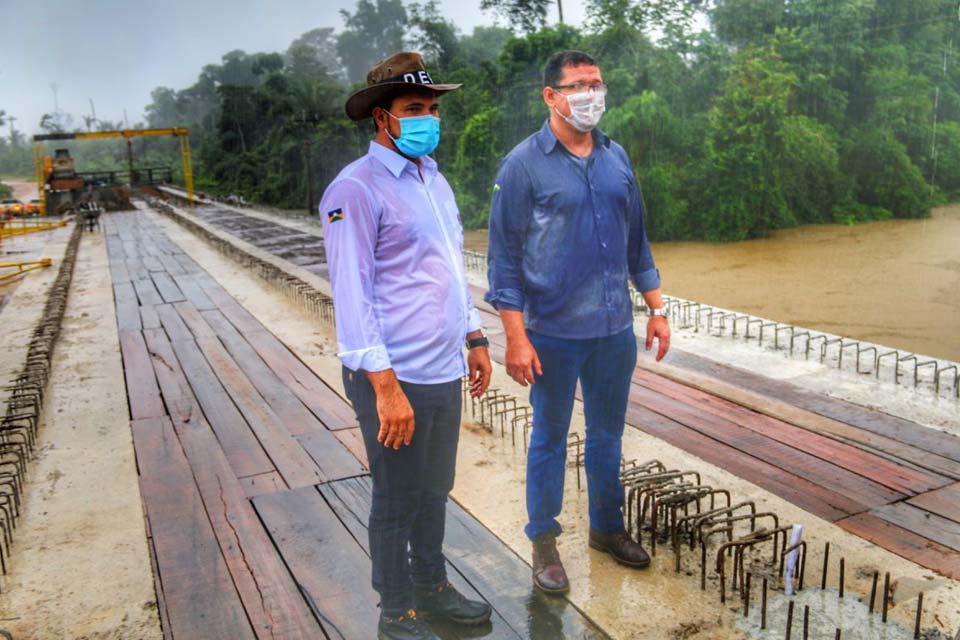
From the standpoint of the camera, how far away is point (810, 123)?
74.0ft

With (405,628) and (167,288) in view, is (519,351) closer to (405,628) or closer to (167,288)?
(405,628)

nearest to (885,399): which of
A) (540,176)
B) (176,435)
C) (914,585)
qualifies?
(914,585)

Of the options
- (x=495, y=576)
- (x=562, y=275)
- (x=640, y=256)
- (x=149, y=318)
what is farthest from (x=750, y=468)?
(x=149, y=318)

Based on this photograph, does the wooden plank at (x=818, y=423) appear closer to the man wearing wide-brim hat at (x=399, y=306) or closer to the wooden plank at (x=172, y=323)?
the man wearing wide-brim hat at (x=399, y=306)

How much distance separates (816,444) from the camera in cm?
398

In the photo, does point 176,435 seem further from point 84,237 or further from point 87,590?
point 84,237

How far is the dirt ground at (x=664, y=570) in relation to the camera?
252cm

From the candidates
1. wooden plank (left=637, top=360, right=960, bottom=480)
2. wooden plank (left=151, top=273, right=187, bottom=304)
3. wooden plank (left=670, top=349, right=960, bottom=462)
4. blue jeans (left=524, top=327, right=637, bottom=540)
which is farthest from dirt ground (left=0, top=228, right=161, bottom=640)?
wooden plank (left=670, top=349, right=960, bottom=462)

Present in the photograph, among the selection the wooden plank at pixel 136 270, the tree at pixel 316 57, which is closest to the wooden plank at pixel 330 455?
the wooden plank at pixel 136 270

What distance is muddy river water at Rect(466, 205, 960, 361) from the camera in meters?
12.8

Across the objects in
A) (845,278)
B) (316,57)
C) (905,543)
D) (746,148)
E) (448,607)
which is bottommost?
(845,278)

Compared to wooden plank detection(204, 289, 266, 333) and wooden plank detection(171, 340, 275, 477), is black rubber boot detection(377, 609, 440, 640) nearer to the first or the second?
wooden plank detection(171, 340, 275, 477)

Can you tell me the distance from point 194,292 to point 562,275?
7.41 m

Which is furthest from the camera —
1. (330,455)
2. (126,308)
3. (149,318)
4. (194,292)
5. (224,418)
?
(194,292)
